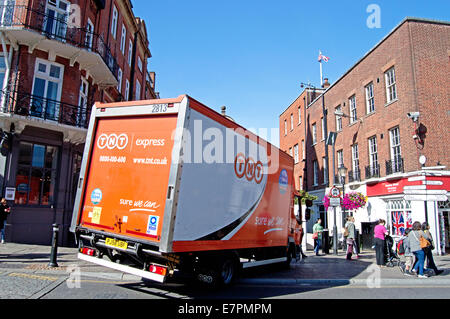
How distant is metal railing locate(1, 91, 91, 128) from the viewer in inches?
495

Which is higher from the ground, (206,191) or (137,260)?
(206,191)

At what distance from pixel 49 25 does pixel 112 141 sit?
10.3m

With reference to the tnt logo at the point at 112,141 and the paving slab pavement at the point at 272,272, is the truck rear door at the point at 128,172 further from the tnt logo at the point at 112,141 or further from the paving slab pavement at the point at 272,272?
the paving slab pavement at the point at 272,272

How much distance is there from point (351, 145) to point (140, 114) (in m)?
19.2

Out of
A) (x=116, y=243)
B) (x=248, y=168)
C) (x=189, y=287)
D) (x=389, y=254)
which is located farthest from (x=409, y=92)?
(x=116, y=243)

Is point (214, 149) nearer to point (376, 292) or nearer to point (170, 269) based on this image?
point (170, 269)

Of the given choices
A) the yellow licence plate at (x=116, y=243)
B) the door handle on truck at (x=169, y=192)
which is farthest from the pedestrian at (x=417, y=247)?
the yellow licence plate at (x=116, y=243)

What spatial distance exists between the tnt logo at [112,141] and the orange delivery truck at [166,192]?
0.8 inches

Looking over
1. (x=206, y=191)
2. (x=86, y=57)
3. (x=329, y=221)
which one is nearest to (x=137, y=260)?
(x=206, y=191)

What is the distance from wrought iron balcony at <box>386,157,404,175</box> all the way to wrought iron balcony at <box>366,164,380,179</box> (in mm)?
940

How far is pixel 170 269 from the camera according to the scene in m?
5.71

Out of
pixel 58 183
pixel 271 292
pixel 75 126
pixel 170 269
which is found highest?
pixel 75 126

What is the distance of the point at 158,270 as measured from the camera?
5.58 meters

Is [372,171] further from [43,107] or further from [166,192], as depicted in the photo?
[43,107]
